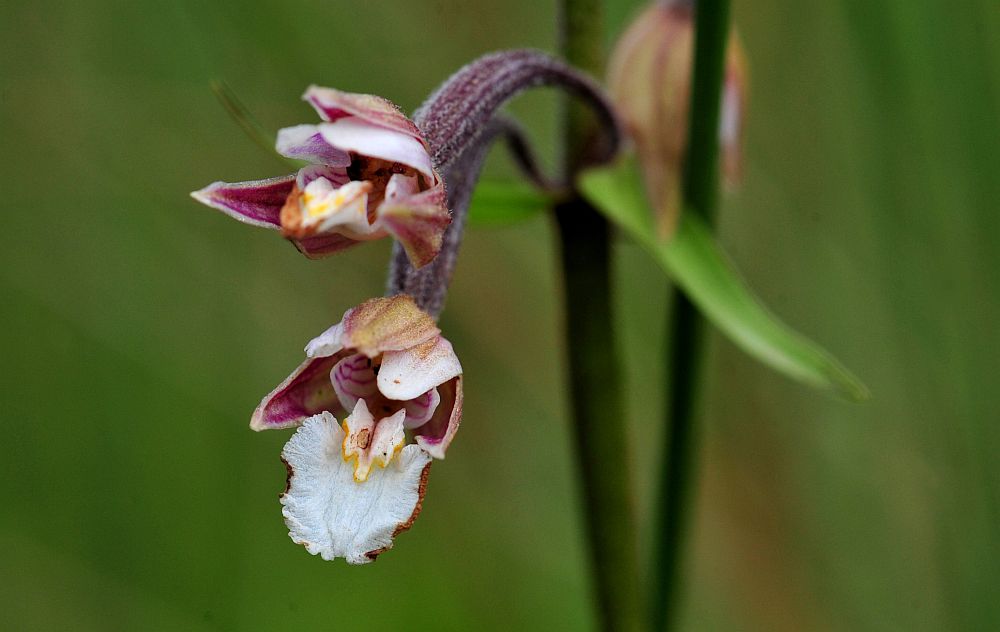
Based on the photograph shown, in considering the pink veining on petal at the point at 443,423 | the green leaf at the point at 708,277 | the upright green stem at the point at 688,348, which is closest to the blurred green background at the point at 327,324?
the upright green stem at the point at 688,348

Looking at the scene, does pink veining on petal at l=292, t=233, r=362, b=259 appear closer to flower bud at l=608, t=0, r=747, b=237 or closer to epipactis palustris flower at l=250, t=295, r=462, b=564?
epipactis palustris flower at l=250, t=295, r=462, b=564

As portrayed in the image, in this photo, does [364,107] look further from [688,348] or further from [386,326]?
[688,348]

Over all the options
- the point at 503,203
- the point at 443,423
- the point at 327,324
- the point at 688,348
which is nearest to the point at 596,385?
the point at 688,348

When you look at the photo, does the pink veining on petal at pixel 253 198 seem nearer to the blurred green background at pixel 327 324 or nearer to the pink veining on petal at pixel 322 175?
the pink veining on petal at pixel 322 175

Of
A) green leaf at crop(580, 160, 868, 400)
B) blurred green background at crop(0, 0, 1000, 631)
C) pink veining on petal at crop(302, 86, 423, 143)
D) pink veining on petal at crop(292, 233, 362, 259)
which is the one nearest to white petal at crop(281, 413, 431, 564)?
pink veining on petal at crop(292, 233, 362, 259)

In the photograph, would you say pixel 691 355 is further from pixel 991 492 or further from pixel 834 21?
pixel 834 21

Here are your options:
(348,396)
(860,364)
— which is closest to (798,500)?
(860,364)

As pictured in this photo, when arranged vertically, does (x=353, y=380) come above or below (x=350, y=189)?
below
